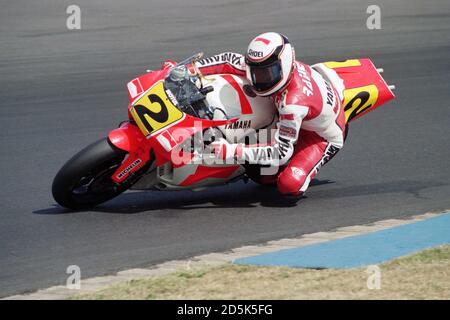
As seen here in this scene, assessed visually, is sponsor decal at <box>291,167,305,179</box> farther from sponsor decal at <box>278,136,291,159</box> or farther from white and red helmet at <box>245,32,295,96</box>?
white and red helmet at <box>245,32,295,96</box>

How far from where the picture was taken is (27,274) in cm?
671

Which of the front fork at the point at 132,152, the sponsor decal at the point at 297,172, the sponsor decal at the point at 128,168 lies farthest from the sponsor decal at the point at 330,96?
the sponsor decal at the point at 128,168

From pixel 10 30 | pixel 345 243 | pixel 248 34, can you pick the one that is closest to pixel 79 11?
pixel 10 30

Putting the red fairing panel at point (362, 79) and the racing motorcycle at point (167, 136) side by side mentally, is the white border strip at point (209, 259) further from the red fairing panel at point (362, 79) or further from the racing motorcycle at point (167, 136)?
the red fairing panel at point (362, 79)

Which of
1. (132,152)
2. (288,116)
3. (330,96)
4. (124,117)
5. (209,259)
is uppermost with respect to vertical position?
(124,117)

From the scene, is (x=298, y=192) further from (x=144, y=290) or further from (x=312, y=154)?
(x=144, y=290)

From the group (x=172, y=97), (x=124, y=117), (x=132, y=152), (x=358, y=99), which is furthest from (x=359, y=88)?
(x=124, y=117)

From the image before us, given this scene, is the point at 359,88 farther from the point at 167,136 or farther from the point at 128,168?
the point at 128,168

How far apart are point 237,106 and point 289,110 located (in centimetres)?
46

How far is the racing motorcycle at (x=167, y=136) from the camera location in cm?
791

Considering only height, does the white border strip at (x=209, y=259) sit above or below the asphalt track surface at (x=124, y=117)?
below

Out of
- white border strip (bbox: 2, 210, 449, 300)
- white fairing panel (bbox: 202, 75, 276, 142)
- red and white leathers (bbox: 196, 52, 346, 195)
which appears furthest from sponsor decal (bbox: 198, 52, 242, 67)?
white border strip (bbox: 2, 210, 449, 300)

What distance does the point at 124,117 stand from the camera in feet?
39.8

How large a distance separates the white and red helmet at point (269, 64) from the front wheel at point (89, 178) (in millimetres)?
1208
